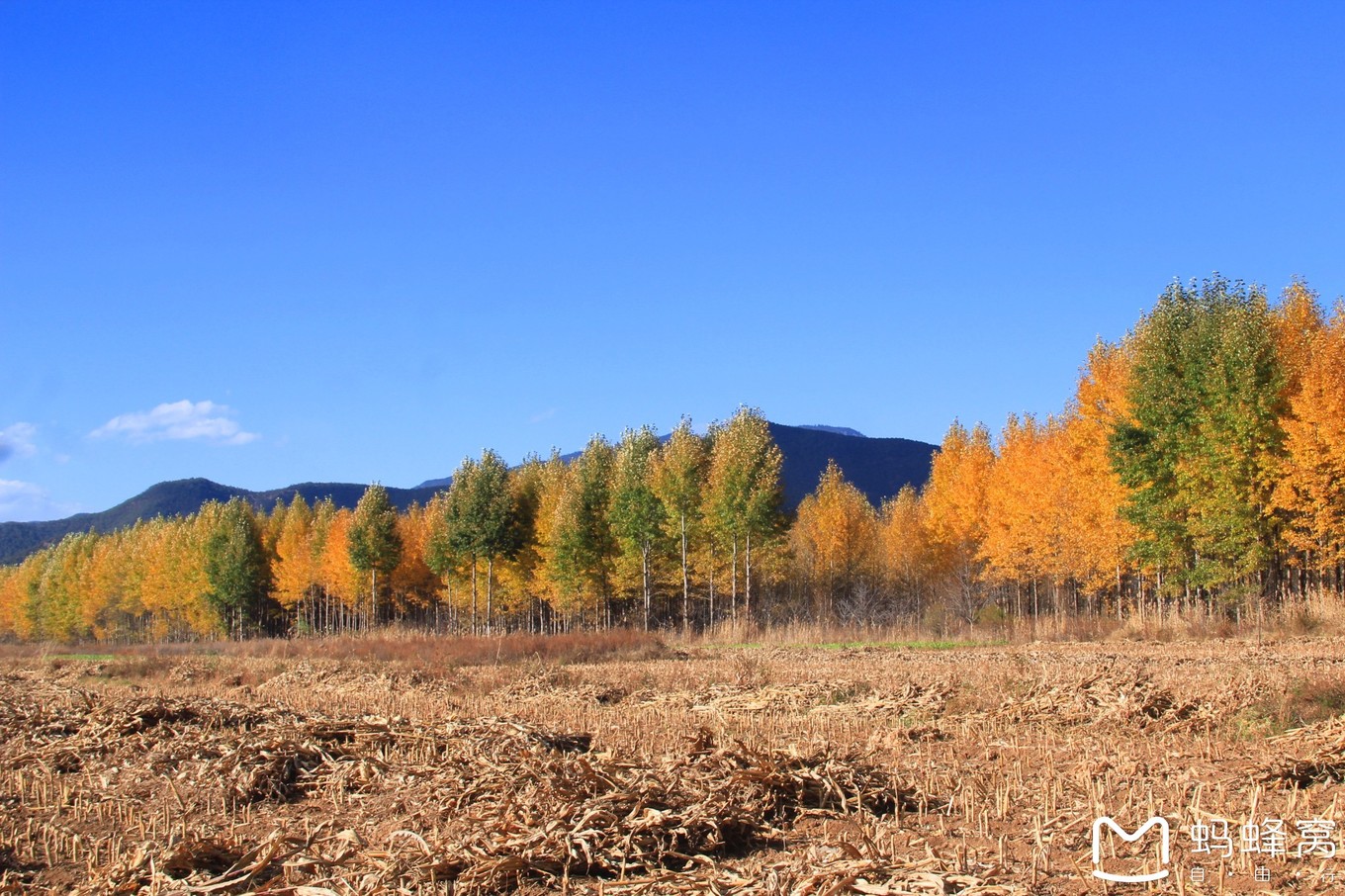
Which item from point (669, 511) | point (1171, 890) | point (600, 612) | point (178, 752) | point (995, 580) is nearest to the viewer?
point (1171, 890)

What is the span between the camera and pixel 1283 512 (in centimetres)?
3009

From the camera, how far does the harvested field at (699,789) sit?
6074 millimetres

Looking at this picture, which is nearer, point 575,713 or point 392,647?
point 575,713

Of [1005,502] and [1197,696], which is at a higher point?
[1005,502]

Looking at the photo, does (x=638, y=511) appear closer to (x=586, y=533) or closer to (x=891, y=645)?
(x=586, y=533)

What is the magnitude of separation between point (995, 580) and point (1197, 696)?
3257 cm

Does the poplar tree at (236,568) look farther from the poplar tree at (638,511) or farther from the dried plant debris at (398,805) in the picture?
the dried plant debris at (398,805)

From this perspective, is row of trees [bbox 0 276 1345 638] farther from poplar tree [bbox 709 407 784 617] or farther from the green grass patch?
the green grass patch

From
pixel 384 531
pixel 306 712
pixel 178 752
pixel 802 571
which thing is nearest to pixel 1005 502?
pixel 802 571

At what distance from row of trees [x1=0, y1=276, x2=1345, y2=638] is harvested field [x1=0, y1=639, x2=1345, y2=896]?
17.1m

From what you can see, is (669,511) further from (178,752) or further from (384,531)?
(178,752)

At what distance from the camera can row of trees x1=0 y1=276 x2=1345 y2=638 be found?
2986 centimetres

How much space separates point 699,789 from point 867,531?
56.5 meters

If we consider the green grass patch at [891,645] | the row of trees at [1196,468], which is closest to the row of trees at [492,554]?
the row of trees at [1196,468]
